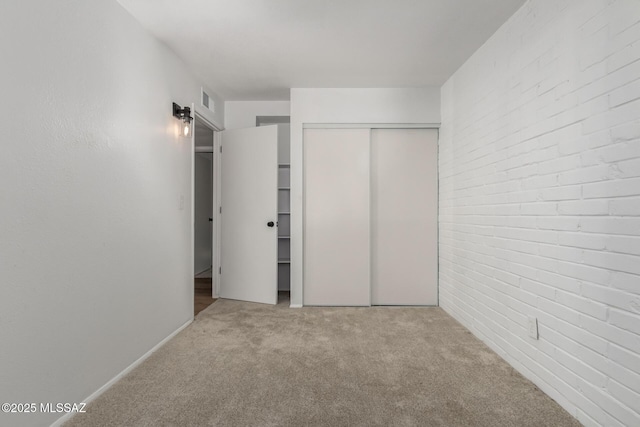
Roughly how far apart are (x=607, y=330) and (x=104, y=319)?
2.56 metres

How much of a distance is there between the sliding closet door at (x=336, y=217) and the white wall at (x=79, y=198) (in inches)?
58.2

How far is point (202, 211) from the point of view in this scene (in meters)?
5.80

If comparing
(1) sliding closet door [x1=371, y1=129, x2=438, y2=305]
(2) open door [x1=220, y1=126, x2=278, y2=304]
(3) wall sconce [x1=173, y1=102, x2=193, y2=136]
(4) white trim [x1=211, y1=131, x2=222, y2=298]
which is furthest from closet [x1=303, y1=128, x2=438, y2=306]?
(3) wall sconce [x1=173, y1=102, x2=193, y2=136]

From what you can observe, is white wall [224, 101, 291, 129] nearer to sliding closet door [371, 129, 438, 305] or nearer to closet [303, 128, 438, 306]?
closet [303, 128, 438, 306]

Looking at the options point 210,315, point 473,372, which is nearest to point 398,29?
Answer: point 473,372

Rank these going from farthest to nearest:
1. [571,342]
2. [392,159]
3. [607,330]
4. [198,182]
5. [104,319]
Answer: [198,182] → [392,159] → [104,319] → [571,342] → [607,330]

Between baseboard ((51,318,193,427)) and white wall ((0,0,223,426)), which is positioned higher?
white wall ((0,0,223,426))

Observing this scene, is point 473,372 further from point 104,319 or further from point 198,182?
point 198,182

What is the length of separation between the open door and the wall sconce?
845 mm

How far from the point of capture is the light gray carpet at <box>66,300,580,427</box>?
1625 millimetres

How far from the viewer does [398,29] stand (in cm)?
236

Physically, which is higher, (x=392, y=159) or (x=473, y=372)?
(x=392, y=159)

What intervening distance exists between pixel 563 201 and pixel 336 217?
2.15 meters

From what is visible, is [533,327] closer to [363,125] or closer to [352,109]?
[363,125]
